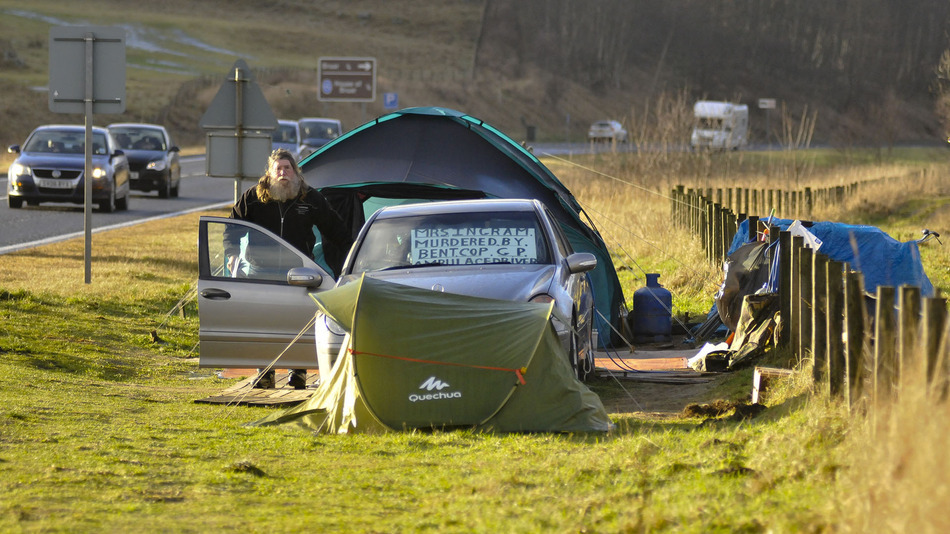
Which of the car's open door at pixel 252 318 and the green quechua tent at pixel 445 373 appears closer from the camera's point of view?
the green quechua tent at pixel 445 373

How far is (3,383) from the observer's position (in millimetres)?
8922

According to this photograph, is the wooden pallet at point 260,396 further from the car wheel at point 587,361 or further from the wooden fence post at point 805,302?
the wooden fence post at point 805,302

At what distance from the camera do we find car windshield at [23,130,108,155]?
25681mm

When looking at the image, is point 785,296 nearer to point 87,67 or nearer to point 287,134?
point 87,67

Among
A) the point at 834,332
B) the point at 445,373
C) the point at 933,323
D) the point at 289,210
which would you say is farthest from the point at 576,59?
the point at 933,323

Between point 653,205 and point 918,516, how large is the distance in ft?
64.8

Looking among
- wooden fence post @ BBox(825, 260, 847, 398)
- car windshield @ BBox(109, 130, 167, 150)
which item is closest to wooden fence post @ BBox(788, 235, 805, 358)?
wooden fence post @ BBox(825, 260, 847, 398)

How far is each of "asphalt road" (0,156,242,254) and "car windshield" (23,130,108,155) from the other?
1.21m

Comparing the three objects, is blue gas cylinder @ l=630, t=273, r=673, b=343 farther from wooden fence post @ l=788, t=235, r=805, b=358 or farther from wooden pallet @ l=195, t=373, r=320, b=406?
wooden pallet @ l=195, t=373, r=320, b=406

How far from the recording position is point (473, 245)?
927 centimetres

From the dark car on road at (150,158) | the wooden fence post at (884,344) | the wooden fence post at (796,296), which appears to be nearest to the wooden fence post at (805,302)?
the wooden fence post at (796,296)

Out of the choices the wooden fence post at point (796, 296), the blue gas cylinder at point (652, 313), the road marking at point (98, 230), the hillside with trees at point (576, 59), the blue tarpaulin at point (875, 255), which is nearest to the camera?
the wooden fence post at point (796, 296)

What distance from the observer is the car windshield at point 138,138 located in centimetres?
3114

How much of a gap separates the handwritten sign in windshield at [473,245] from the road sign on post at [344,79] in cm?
3845
